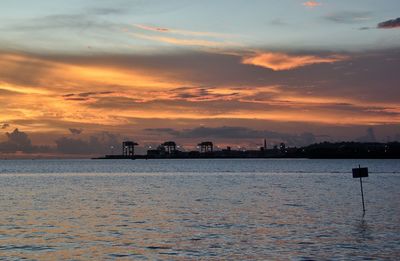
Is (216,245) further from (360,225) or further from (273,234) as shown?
(360,225)

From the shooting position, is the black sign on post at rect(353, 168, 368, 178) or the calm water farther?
the black sign on post at rect(353, 168, 368, 178)

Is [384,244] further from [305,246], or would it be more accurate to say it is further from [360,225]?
[360,225]

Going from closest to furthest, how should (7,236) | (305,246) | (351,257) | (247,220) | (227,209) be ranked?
(351,257) < (305,246) < (7,236) < (247,220) < (227,209)

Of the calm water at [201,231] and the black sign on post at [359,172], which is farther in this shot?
the black sign on post at [359,172]

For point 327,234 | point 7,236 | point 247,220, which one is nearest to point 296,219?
point 247,220

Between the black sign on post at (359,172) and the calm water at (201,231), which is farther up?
the black sign on post at (359,172)

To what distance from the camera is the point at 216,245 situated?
33219 millimetres

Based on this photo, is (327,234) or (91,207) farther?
(91,207)

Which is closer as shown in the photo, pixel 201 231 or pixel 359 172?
pixel 201 231

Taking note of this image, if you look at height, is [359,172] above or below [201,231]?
above

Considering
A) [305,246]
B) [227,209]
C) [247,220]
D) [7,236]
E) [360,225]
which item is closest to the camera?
[305,246]

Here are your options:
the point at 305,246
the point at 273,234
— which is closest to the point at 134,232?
the point at 273,234

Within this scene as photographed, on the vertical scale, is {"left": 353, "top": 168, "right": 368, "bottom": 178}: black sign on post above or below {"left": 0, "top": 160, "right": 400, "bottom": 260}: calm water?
above

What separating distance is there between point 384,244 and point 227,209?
2387cm
